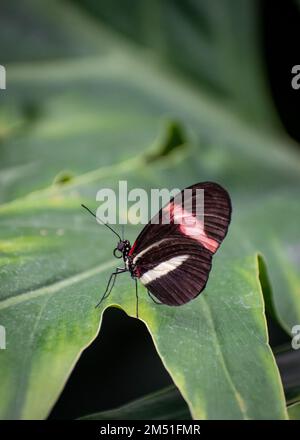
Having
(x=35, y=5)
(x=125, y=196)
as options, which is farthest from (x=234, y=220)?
(x=35, y=5)

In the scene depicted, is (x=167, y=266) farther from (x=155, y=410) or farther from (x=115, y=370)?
(x=115, y=370)

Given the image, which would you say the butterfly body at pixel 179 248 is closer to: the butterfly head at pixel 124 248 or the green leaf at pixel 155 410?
the butterfly head at pixel 124 248

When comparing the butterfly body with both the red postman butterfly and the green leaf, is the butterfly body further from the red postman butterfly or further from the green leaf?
the green leaf

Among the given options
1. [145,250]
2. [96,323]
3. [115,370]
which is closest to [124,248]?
[145,250]

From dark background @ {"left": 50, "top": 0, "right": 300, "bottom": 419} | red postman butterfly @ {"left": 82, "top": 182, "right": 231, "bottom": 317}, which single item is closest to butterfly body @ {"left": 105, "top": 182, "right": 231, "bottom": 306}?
red postman butterfly @ {"left": 82, "top": 182, "right": 231, "bottom": 317}

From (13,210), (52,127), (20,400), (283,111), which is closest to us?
(20,400)

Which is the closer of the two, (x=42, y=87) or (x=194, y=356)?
(x=194, y=356)
